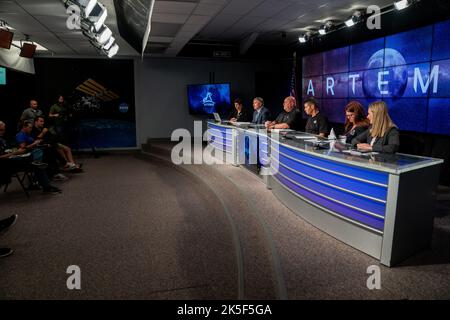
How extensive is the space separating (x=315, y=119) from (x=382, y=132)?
5.14 feet

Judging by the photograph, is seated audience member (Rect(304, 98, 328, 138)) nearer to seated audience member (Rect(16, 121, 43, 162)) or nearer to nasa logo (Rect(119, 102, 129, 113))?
seated audience member (Rect(16, 121, 43, 162))

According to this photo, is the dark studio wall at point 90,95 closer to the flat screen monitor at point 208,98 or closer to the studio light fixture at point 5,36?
the flat screen monitor at point 208,98

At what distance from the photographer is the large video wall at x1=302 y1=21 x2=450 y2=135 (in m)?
4.93

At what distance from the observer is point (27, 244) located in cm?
343

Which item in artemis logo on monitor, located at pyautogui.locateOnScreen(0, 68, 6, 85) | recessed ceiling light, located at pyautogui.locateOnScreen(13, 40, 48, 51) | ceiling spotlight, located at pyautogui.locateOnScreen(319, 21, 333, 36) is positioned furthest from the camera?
artemis logo on monitor, located at pyautogui.locateOnScreen(0, 68, 6, 85)

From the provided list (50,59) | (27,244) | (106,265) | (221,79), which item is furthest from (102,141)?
(106,265)

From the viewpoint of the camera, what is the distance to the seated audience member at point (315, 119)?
15.6ft

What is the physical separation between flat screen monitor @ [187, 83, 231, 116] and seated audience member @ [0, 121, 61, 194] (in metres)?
4.92

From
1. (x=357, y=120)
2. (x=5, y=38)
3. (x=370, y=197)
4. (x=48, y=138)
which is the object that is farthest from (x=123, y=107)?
(x=370, y=197)

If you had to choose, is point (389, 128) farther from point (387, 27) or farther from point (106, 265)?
point (387, 27)

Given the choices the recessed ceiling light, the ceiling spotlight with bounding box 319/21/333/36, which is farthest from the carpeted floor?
the recessed ceiling light

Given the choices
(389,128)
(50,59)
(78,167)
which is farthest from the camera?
(50,59)

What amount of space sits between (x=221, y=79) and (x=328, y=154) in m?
7.22
